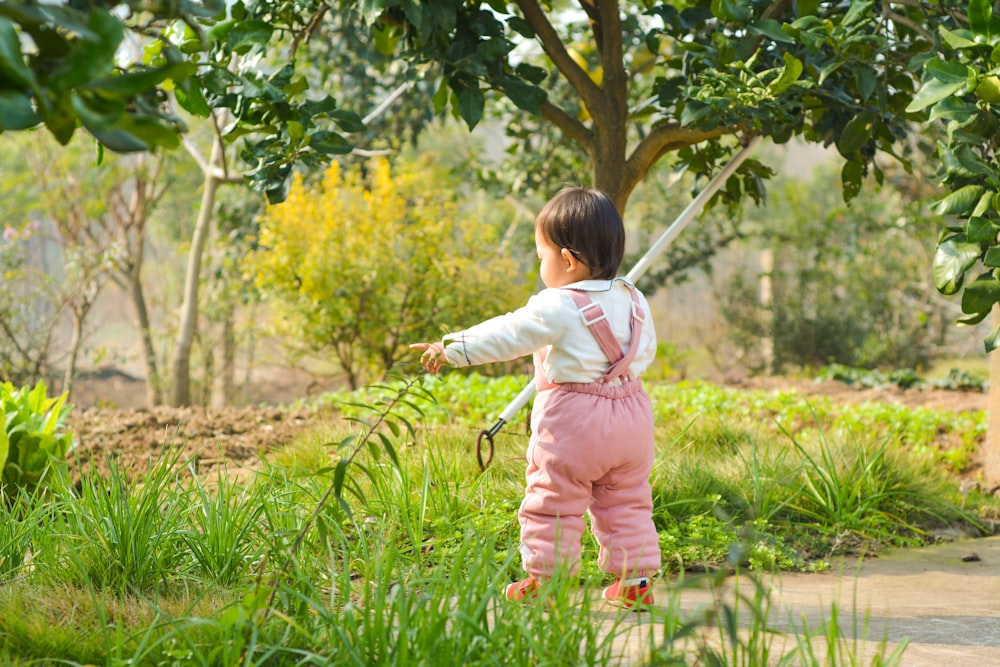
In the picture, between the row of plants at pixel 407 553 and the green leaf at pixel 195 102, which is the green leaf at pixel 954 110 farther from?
the green leaf at pixel 195 102

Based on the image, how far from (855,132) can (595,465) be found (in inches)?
61.7

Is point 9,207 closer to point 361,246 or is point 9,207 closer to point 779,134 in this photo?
point 361,246

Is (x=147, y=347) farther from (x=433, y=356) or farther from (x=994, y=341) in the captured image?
(x=994, y=341)

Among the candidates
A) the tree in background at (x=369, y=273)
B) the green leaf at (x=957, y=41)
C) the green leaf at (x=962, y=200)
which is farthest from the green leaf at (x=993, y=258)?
the tree in background at (x=369, y=273)

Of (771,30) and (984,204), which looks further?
(771,30)

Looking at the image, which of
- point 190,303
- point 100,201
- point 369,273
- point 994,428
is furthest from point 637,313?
point 100,201

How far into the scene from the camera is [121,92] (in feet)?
3.93

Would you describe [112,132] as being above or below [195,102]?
below

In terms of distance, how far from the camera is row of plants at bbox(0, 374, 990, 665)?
5.81 ft

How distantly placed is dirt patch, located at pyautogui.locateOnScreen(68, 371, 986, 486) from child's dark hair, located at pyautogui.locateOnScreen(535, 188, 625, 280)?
57.7 inches

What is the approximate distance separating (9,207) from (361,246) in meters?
5.42

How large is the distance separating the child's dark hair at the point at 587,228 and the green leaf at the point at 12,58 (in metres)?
1.69

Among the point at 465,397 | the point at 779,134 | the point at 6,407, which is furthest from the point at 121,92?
the point at 465,397

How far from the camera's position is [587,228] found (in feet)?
8.70
